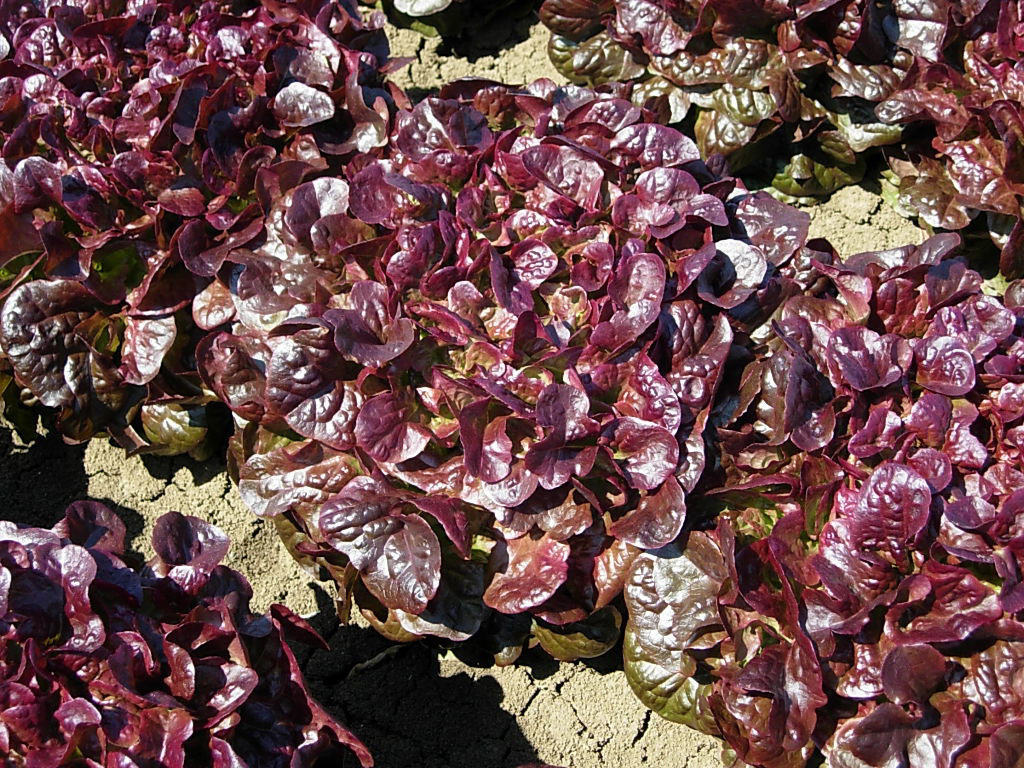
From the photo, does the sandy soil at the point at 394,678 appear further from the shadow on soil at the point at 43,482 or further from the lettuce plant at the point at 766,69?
the lettuce plant at the point at 766,69

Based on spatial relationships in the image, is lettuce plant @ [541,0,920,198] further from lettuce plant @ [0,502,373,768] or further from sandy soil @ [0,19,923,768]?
lettuce plant @ [0,502,373,768]

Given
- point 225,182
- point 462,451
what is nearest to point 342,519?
point 462,451

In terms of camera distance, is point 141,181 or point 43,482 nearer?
point 141,181

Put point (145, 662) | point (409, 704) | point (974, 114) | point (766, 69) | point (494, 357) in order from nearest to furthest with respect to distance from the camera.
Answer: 1. point (145, 662)
2. point (494, 357)
3. point (409, 704)
4. point (974, 114)
5. point (766, 69)

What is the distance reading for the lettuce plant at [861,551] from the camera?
10.4 ft

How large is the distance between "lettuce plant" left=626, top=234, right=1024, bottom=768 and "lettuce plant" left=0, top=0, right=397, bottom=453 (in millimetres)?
1904

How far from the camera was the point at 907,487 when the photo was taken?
3.23 m

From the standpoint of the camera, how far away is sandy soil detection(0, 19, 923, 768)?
3.88 meters

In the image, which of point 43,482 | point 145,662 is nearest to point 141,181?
point 43,482

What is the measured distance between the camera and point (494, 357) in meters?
3.51

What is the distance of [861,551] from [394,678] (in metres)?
1.82

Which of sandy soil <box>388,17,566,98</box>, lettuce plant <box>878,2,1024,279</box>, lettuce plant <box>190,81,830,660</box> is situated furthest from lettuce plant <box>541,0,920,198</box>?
lettuce plant <box>190,81,830,660</box>

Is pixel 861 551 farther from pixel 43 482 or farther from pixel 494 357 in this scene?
pixel 43 482

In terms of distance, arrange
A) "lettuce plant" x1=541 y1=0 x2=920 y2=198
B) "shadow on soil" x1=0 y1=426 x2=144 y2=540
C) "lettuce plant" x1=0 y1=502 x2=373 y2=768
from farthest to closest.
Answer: "lettuce plant" x1=541 y1=0 x2=920 y2=198 < "shadow on soil" x1=0 y1=426 x2=144 y2=540 < "lettuce plant" x1=0 y1=502 x2=373 y2=768
